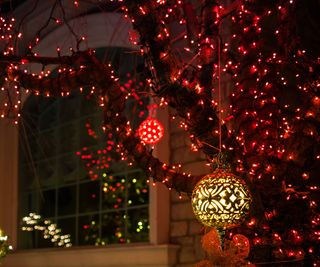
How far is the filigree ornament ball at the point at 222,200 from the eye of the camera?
5688 mm

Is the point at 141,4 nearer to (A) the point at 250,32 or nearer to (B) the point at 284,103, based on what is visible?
(A) the point at 250,32

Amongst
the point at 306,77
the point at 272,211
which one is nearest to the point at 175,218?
the point at 272,211

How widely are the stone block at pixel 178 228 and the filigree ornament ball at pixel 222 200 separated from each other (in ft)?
8.94

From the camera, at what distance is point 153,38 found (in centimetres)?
648

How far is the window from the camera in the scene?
9.96m

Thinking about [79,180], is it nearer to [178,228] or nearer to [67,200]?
[67,200]

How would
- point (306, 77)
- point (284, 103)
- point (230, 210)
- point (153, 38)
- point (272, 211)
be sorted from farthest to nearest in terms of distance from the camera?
point (284, 103)
point (306, 77)
point (272, 211)
point (153, 38)
point (230, 210)

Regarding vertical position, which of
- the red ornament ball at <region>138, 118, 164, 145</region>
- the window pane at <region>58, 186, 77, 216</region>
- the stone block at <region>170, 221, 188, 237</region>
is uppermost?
the red ornament ball at <region>138, 118, 164, 145</region>

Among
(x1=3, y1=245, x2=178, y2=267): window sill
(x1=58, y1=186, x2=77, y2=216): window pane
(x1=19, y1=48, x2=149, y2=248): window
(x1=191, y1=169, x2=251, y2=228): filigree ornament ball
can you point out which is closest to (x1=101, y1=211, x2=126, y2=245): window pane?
(x1=19, y1=48, x2=149, y2=248): window

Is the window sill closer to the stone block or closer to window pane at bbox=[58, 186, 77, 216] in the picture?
the stone block

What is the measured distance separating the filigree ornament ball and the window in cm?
384

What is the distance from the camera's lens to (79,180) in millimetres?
10906

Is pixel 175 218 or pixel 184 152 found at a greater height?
pixel 184 152

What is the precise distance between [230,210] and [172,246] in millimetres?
2930
